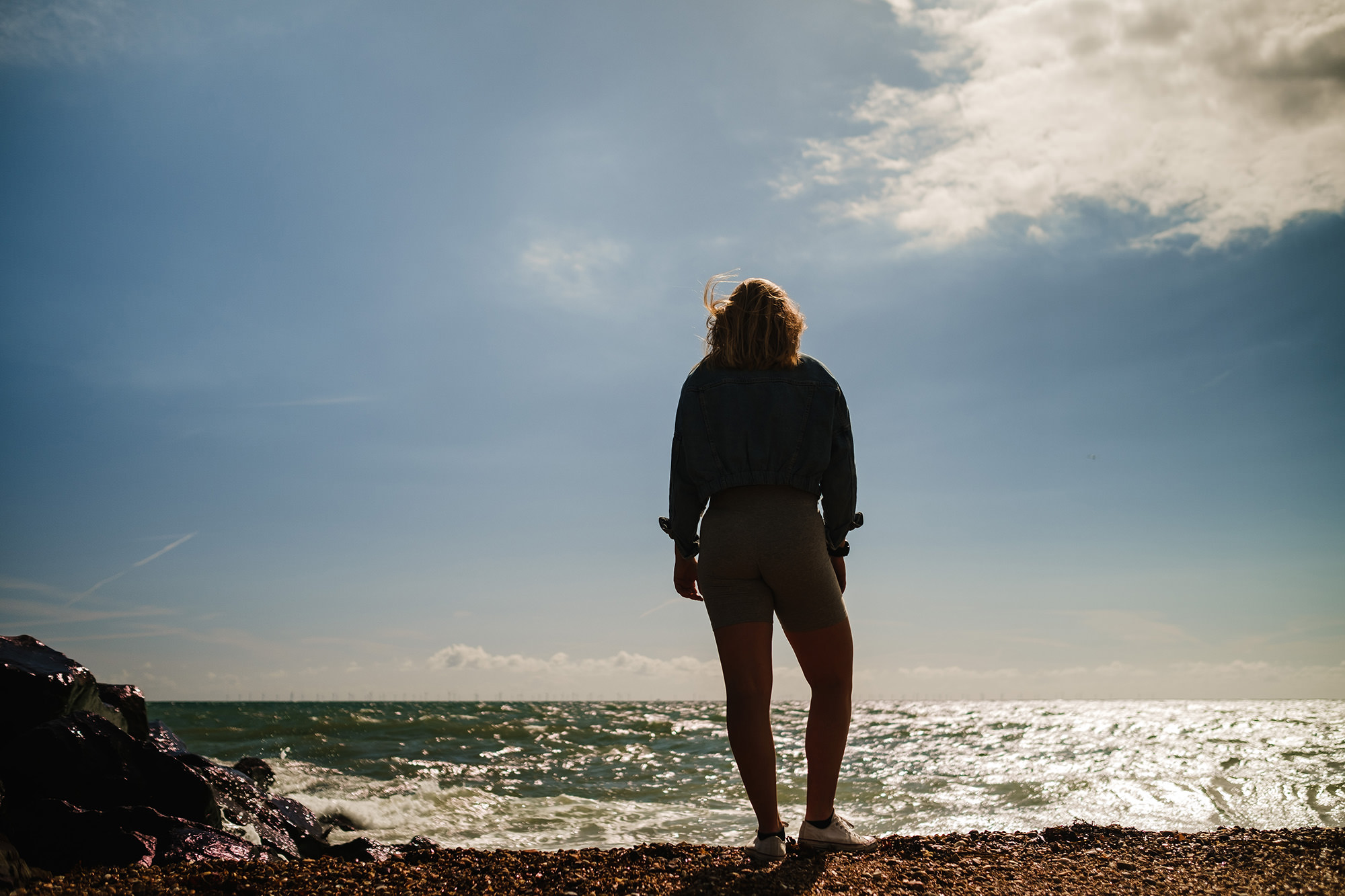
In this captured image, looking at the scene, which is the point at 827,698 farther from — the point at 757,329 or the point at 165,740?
the point at 165,740

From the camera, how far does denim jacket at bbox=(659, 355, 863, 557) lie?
2.73m

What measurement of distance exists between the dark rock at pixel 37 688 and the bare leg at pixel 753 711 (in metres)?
3.54

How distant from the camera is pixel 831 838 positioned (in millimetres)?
2766

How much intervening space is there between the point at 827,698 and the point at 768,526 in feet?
2.30

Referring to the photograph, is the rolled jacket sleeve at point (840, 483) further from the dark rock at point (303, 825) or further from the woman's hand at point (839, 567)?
the dark rock at point (303, 825)

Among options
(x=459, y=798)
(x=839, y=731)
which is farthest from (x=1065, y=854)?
(x=459, y=798)

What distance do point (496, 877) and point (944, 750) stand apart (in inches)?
477

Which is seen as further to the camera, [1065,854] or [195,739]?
[195,739]

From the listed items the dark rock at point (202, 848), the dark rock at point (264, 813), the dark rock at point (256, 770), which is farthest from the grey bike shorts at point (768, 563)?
the dark rock at point (256, 770)

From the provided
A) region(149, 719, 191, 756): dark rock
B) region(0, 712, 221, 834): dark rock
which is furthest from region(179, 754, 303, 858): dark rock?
region(0, 712, 221, 834): dark rock

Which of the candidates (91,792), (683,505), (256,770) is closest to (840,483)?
(683,505)

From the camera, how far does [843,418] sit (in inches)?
114

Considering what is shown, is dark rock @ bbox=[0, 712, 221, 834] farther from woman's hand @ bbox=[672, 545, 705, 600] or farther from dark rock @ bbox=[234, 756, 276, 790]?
dark rock @ bbox=[234, 756, 276, 790]

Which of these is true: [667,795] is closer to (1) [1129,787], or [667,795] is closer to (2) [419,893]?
(1) [1129,787]
